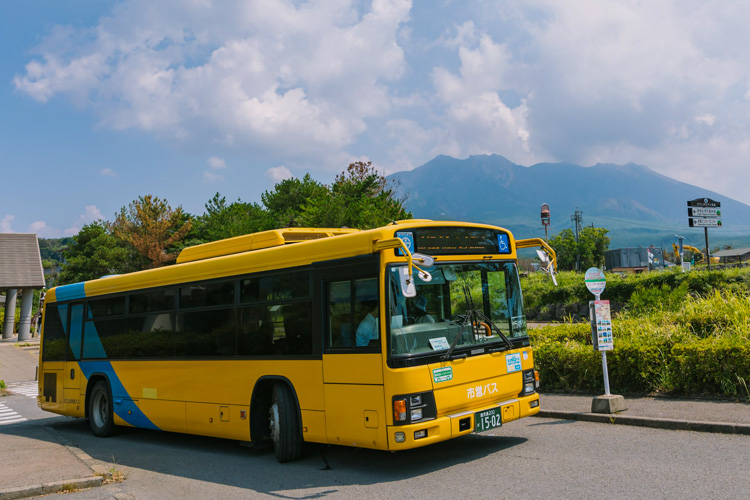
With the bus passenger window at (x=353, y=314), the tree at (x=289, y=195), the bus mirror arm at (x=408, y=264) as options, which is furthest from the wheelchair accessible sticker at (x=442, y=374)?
the tree at (x=289, y=195)

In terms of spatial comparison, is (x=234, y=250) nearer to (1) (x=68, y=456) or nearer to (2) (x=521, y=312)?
(1) (x=68, y=456)

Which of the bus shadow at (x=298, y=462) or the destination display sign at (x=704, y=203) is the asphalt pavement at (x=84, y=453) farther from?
the destination display sign at (x=704, y=203)

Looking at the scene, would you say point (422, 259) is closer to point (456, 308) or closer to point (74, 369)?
point (456, 308)

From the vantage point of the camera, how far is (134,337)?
35.5 feet

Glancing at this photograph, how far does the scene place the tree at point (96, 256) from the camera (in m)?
59.6

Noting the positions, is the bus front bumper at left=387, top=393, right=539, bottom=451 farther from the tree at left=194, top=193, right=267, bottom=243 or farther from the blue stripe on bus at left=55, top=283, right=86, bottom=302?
the tree at left=194, top=193, right=267, bottom=243

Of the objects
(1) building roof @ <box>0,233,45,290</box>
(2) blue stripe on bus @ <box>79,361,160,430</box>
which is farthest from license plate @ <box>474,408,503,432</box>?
(1) building roof @ <box>0,233,45,290</box>

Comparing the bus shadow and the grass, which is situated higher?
the grass

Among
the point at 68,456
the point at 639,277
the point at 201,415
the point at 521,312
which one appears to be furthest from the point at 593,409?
the point at 639,277

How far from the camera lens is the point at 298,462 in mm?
7977

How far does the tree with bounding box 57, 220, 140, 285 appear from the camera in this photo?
5959 centimetres

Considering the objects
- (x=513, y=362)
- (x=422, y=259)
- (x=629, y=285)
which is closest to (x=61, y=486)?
(x=422, y=259)

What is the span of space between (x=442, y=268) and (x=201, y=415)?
4.42 meters

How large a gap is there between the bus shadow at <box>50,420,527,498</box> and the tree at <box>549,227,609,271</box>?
300 ft
